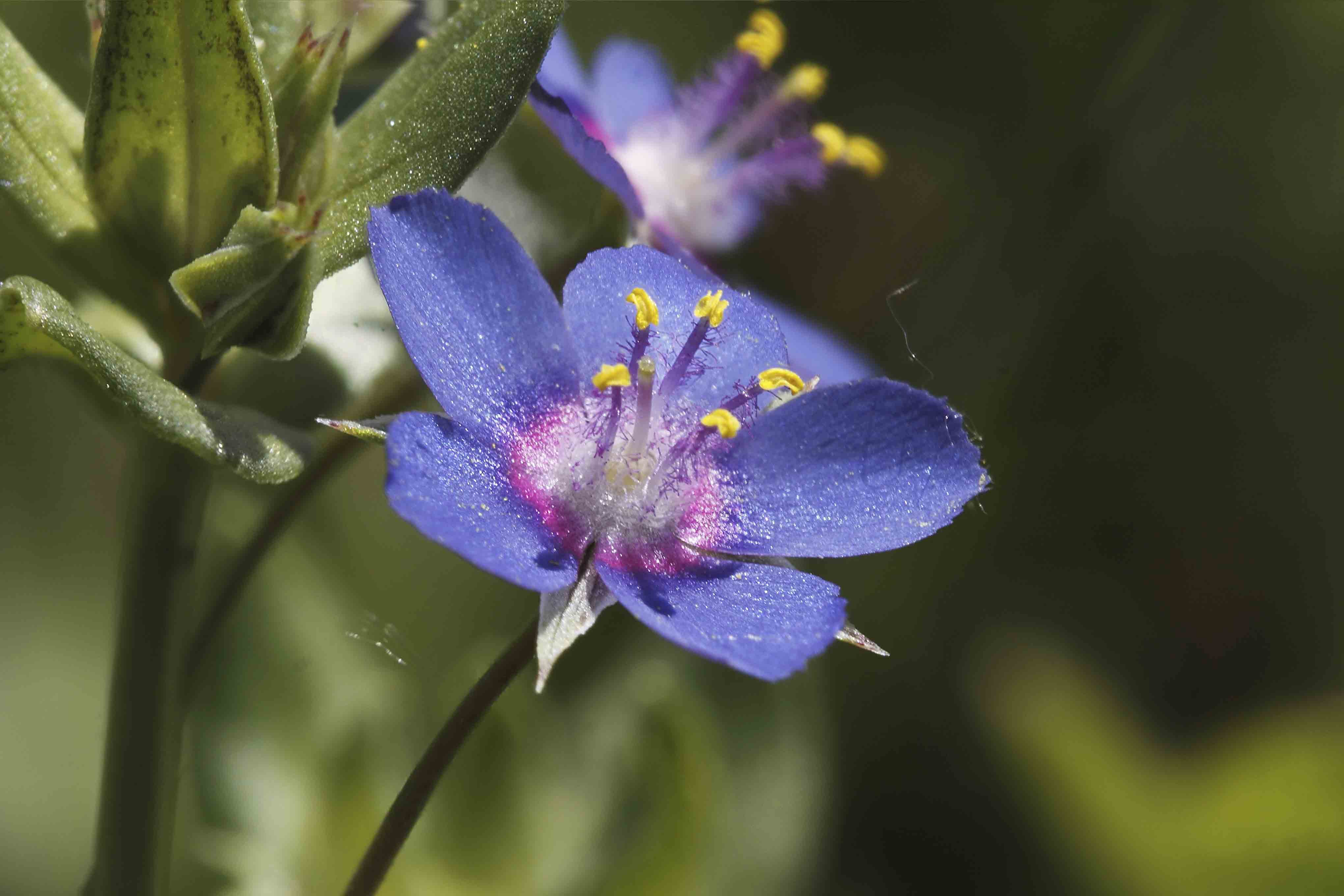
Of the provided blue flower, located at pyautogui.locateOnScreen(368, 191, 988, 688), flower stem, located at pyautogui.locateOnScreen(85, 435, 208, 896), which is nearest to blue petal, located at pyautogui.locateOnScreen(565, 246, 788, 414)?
blue flower, located at pyautogui.locateOnScreen(368, 191, 988, 688)

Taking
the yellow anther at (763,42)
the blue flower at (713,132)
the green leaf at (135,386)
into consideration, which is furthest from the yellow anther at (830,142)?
the green leaf at (135,386)

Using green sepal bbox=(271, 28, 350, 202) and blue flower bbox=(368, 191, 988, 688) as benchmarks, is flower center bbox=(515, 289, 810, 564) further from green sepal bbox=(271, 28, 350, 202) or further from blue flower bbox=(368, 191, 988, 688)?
green sepal bbox=(271, 28, 350, 202)

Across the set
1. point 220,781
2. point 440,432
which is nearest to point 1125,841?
point 220,781

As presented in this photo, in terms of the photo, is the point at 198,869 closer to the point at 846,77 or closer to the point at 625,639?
the point at 625,639

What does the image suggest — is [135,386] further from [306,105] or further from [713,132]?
[713,132]

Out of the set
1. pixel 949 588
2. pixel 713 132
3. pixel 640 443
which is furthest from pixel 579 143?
pixel 949 588

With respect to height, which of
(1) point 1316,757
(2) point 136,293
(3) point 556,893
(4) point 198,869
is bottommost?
(4) point 198,869
